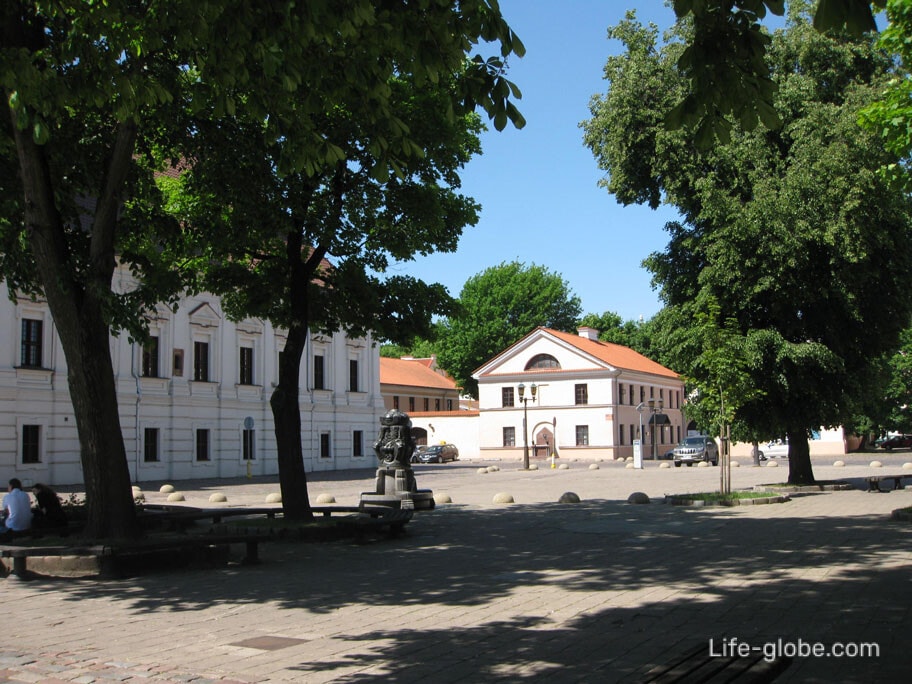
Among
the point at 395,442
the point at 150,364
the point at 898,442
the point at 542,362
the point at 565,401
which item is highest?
the point at 542,362

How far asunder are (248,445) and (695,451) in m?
26.7

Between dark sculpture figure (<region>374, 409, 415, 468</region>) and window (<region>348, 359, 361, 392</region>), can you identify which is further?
window (<region>348, 359, 361, 392</region>)

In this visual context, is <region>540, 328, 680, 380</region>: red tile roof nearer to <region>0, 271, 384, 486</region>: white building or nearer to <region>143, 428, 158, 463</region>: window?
<region>0, 271, 384, 486</region>: white building

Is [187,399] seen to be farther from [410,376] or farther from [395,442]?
[410,376]

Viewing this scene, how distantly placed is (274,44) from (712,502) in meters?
16.5

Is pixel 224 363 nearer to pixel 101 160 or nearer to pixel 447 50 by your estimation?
pixel 101 160

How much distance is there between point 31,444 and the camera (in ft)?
104

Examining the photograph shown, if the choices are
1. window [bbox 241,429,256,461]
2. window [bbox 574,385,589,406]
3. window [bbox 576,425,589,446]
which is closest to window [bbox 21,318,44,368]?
window [bbox 241,429,256,461]

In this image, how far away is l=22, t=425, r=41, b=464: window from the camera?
103 ft

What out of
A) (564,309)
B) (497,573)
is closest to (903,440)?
(564,309)

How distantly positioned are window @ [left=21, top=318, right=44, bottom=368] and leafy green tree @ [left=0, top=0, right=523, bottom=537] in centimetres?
1937

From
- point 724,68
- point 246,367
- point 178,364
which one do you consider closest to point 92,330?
point 724,68

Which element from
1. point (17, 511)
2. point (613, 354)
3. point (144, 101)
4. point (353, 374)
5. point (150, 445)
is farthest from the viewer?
point (613, 354)

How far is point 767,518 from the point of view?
16.9 meters
